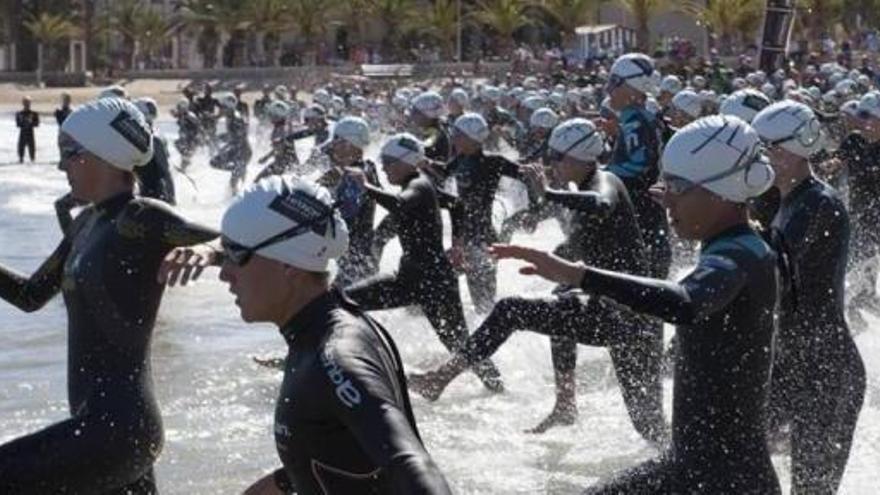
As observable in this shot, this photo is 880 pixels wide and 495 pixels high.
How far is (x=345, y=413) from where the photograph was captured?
133 inches

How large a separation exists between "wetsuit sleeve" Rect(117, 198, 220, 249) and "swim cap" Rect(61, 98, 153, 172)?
201 mm

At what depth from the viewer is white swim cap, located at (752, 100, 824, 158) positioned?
21.9ft

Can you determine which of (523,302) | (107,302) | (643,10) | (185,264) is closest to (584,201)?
(523,302)

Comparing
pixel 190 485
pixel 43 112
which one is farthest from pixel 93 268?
pixel 43 112

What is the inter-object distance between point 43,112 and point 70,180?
5367 cm

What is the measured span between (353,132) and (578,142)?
2.28 m

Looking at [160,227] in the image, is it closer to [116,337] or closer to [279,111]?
[116,337]

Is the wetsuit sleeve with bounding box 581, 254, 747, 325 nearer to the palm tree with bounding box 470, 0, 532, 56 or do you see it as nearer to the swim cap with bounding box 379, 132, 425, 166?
the swim cap with bounding box 379, 132, 425, 166

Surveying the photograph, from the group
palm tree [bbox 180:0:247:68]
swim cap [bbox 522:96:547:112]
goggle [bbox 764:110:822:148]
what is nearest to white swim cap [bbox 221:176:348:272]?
goggle [bbox 764:110:822:148]

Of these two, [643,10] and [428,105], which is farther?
[643,10]

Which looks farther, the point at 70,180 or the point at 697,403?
the point at 70,180

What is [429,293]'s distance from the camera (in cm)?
1025

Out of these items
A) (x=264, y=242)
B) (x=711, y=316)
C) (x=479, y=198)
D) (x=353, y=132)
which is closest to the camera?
(x=264, y=242)

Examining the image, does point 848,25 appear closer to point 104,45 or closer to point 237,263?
point 104,45
